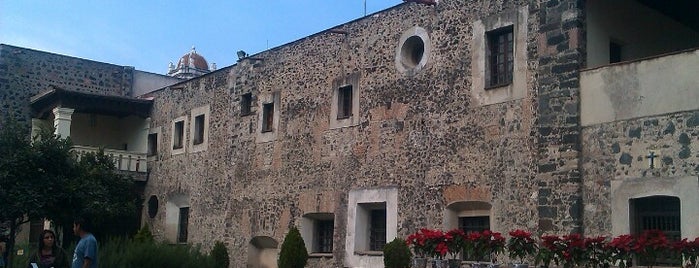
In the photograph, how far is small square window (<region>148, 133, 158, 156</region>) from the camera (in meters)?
28.5

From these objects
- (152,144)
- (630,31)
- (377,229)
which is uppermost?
(630,31)

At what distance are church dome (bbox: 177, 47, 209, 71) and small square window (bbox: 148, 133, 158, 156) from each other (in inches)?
324

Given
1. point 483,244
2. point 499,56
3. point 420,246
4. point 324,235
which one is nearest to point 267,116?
point 324,235

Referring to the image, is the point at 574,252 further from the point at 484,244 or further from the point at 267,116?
the point at 267,116

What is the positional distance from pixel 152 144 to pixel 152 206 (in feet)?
7.56

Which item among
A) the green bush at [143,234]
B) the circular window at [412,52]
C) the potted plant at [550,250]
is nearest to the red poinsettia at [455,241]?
the potted plant at [550,250]

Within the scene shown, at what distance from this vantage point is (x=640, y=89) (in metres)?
Answer: 13.4

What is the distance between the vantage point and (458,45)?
16797 millimetres

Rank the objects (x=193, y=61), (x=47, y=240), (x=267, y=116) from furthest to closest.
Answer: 1. (x=193, y=61)
2. (x=267, y=116)
3. (x=47, y=240)

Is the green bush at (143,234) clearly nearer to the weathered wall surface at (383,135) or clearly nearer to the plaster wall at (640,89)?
the weathered wall surface at (383,135)

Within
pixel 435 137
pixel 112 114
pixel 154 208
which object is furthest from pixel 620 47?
pixel 112 114

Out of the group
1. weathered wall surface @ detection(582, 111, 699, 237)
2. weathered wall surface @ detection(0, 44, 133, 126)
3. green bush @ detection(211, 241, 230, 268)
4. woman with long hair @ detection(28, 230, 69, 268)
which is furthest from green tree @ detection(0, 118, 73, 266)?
weathered wall surface @ detection(0, 44, 133, 126)

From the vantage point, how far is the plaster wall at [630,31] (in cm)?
1475

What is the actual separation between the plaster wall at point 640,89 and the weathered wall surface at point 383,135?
38 centimetres
